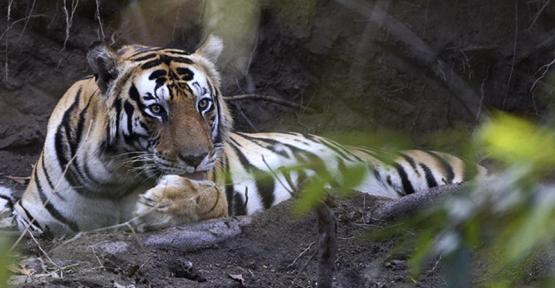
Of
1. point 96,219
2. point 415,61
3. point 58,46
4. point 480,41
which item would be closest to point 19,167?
point 58,46

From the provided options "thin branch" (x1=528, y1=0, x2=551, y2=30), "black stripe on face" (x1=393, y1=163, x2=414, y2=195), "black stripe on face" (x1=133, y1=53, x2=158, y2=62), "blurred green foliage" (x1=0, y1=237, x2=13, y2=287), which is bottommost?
"black stripe on face" (x1=393, y1=163, x2=414, y2=195)

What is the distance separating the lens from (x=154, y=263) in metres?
3.04

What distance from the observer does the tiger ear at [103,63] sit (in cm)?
381

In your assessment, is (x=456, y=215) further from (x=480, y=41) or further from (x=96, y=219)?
(x=480, y=41)

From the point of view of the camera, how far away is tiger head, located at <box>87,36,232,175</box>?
3.65m

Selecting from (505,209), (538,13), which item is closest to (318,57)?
(538,13)

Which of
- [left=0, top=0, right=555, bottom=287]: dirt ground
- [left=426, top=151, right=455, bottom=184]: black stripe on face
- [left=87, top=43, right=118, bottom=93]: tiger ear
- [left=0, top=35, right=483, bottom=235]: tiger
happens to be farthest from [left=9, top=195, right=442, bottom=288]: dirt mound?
[left=426, top=151, right=455, bottom=184]: black stripe on face

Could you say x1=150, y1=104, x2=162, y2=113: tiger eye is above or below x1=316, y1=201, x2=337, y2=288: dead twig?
below

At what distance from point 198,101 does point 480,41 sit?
2176 millimetres

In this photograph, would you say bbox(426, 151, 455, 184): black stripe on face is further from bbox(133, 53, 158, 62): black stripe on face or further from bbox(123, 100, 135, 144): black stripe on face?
bbox(123, 100, 135, 144): black stripe on face

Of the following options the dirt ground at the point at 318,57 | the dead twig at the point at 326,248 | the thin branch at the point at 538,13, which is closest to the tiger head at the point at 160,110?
the dirt ground at the point at 318,57

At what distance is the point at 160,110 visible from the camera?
3.77 metres

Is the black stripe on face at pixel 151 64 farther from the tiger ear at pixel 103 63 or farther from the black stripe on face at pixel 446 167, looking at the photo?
the black stripe on face at pixel 446 167

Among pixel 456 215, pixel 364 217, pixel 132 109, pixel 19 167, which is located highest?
pixel 456 215
